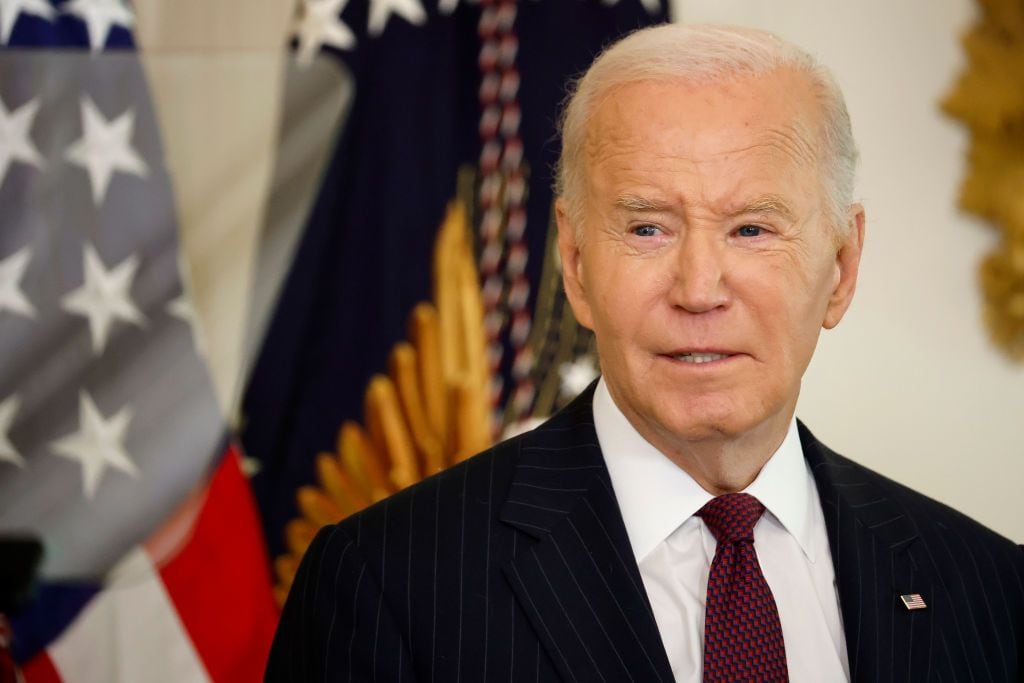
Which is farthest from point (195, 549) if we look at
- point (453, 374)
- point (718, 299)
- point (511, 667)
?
point (718, 299)

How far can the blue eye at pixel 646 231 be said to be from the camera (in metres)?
1.52

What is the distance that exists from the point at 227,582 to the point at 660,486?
1.56m

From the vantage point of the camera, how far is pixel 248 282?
2.88m

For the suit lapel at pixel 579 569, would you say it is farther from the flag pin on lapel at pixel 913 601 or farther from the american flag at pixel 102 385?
the american flag at pixel 102 385

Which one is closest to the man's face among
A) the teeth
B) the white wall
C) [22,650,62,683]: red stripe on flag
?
the teeth

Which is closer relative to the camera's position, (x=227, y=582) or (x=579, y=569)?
(x=579, y=569)

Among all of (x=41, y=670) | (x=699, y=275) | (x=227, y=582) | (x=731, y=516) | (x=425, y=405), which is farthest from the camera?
(x=425, y=405)

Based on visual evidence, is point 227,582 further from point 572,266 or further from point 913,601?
point 913,601

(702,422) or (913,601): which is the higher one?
(702,422)

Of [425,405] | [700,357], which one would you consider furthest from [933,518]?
[425,405]

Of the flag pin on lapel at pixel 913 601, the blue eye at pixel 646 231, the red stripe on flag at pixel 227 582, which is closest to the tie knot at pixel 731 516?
the flag pin on lapel at pixel 913 601

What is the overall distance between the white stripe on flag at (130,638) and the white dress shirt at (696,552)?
1.49m

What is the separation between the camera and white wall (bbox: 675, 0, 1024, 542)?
11.0 ft

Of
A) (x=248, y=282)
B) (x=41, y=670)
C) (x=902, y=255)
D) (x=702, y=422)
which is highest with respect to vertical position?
(x=902, y=255)
